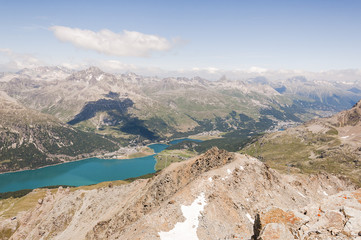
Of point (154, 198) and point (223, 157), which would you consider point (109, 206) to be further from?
point (223, 157)

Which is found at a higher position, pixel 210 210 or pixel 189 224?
pixel 210 210

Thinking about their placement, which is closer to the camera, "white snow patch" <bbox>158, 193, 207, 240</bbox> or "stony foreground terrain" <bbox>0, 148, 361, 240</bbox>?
"stony foreground terrain" <bbox>0, 148, 361, 240</bbox>

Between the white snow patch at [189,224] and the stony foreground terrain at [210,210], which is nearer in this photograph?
the stony foreground terrain at [210,210]

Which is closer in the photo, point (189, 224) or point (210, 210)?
point (189, 224)

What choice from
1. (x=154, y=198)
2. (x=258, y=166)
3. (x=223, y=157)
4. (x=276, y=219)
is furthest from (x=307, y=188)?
(x=276, y=219)
